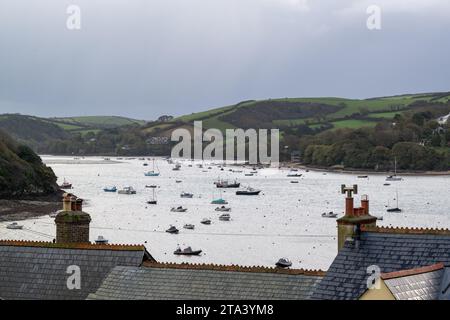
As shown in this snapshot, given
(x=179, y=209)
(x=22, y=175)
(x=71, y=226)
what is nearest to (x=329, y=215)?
(x=179, y=209)

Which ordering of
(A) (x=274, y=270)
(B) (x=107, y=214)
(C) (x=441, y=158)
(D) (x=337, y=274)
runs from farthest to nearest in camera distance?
1. (C) (x=441, y=158)
2. (B) (x=107, y=214)
3. (A) (x=274, y=270)
4. (D) (x=337, y=274)

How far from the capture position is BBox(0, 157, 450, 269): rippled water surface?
6394 cm

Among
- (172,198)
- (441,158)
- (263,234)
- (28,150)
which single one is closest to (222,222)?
(263,234)

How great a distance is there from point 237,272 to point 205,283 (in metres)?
0.77

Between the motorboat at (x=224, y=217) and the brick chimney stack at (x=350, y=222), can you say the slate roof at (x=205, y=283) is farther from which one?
the motorboat at (x=224, y=217)

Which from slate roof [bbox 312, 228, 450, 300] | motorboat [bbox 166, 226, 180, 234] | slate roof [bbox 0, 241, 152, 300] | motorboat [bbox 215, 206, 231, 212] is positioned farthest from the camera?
motorboat [bbox 215, 206, 231, 212]

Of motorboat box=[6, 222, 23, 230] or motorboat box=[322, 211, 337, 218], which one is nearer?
motorboat box=[6, 222, 23, 230]

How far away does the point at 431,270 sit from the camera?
13.6 meters

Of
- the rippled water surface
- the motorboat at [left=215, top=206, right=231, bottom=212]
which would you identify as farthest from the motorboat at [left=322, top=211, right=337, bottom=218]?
the motorboat at [left=215, top=206, right=231, bottom=212]

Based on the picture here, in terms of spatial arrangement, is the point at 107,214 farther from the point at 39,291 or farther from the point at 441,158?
the point at 441,158

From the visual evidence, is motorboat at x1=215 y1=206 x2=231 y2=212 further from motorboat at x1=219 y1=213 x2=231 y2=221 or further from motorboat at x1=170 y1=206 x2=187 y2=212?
motorboat at x1=219 y1=213 x2=231 y2=221

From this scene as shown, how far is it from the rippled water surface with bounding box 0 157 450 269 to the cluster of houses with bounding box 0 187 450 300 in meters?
37.0

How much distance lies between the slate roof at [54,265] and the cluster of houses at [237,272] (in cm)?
2

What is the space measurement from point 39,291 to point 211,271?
4430 mm
